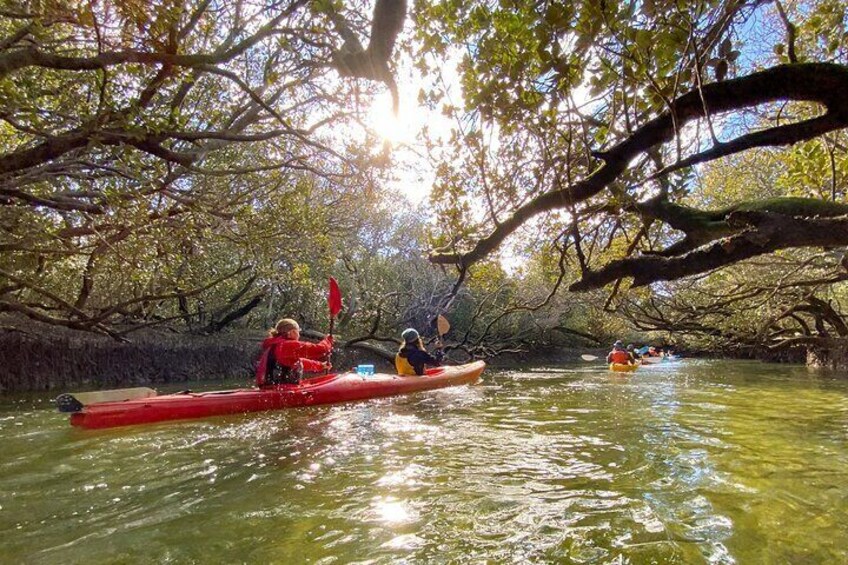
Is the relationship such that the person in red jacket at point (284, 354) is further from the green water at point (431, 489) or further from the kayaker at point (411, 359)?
the kayaker at point (411, 359)

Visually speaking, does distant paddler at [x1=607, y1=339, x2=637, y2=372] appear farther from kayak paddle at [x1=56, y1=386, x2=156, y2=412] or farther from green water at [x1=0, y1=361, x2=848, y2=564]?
kayak paddle at [x1=56, y1=386, x2=156, y2=412]

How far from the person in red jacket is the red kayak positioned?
0.58 ft

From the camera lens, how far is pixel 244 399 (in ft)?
21.9

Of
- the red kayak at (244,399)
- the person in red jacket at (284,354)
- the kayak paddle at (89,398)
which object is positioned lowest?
the red kayak at (244,399)

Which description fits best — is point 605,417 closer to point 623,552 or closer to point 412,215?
point 623,552

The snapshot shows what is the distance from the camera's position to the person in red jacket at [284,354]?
23.2 ft

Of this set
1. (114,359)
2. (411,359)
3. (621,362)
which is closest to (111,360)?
(114,359)

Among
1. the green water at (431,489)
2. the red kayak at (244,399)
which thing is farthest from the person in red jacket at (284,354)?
the green water at (431,489)

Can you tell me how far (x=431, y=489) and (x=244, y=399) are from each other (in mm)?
4075

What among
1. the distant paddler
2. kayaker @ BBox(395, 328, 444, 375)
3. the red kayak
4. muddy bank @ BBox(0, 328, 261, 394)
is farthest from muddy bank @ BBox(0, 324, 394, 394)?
the distant paddler

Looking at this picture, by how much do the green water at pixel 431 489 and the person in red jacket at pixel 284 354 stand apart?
103cm

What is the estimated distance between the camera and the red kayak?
5652 mm

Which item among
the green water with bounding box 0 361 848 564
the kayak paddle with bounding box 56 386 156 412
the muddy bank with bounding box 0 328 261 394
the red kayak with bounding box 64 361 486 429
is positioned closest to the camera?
the green water with bounding box 0 361 848 564

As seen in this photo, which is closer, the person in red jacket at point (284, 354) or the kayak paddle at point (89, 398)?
the kayak paddle at point (89, 398)
